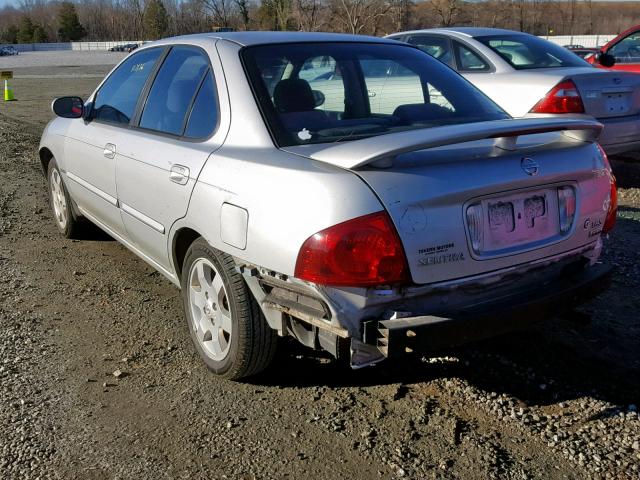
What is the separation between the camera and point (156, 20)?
301 ft

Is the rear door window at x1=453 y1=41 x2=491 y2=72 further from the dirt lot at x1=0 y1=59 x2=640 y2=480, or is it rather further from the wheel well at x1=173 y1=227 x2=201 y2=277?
the wheel well at x1=173 y1=227 x2=201 y2=277

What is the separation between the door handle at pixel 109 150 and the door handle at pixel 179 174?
0.94 meters

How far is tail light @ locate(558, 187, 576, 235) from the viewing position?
2971mm

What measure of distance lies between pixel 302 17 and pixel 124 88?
4455 centimetres

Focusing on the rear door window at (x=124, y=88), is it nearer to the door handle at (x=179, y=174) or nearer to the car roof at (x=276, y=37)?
the car roof at (x=276, y=37)

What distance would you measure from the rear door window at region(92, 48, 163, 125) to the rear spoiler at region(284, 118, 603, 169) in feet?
5.74

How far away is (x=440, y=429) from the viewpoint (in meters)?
2.91

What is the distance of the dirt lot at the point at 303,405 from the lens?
2703 millimetres

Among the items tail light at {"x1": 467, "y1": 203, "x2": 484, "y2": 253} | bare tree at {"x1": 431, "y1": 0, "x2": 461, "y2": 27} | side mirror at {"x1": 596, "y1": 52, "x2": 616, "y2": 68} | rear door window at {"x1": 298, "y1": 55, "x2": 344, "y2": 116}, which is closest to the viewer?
tail light at {"x1": 467, "y1": 203, "x2": 484, "y2": 253}

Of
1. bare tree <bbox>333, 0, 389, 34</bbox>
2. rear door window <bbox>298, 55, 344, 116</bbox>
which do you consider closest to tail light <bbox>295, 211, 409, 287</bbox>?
rear door window <bbox>298, 55, 344, 116</bbox>

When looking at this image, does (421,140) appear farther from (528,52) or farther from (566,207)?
(528,52)

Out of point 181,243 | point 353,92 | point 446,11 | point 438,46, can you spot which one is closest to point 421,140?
point 353,92

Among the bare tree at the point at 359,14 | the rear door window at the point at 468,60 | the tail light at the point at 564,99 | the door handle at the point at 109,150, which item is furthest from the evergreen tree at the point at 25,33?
the door handle at the point at 109,150

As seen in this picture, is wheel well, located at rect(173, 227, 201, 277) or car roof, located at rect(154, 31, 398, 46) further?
car roof, located at rect(154, 31, 398, 46)
